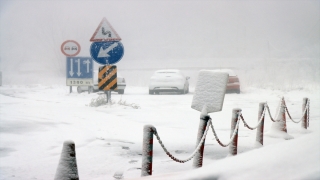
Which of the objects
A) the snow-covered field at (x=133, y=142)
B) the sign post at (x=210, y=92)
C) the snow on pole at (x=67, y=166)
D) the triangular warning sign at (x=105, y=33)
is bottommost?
the snow-covered field at (x=133, y=142)

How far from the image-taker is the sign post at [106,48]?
5.43 meters

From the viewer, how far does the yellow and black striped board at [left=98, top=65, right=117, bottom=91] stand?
602cm

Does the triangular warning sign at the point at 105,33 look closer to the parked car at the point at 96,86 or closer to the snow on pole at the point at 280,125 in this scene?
the snow on pole at the point at 280,125

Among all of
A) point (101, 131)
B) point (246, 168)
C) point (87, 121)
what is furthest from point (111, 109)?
point (246, 168)

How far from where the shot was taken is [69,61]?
6.12 metres

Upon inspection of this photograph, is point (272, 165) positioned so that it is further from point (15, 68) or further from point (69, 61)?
point (15, 68)

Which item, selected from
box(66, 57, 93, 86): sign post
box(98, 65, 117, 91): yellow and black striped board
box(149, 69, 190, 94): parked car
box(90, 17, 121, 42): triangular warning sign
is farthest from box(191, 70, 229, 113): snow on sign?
box(149, 69, 190, 94): parked car

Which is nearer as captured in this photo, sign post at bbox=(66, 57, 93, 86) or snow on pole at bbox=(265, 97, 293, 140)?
snow on pole at bbox=(265, 97, 293, 140)

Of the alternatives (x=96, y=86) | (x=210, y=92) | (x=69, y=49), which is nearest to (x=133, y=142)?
(x=210, y=92)

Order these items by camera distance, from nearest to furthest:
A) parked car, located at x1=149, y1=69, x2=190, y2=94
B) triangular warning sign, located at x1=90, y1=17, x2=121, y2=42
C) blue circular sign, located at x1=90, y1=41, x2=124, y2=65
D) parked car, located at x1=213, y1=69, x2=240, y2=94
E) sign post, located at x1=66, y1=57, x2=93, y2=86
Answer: triangular warning sign, located at x1=90, y1=17, x2=121, y2=42 → blue circular sign, located at x1=90, y1=41, x2=124, y2=65 → sign post, located at x1=66, y1=57, x2=93, y2=86 → parked car, located at x1=149, y1=69, x2=190, y2=94 → parked car, located at x1=213, y1=69, x2=240, y2=94

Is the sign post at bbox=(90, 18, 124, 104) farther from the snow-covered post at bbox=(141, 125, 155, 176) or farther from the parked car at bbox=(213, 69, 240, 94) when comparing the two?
the parked car at bbox=(213, 69, 240, 94)

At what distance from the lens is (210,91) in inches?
142

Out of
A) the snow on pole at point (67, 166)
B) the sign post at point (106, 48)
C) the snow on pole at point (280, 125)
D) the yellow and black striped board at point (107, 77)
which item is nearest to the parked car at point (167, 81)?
the yellow and black striped board at point (107, 77)

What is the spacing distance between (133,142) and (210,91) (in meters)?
1.20
